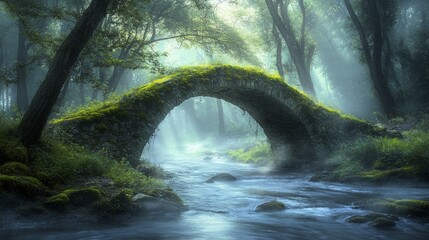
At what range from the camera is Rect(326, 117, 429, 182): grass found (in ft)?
38.0

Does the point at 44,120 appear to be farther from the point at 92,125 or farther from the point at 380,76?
the point at 380,76

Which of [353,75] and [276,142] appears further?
[353,75]

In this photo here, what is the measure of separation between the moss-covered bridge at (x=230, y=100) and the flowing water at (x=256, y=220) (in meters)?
2.43

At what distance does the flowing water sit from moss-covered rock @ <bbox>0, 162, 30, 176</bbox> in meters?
1.61

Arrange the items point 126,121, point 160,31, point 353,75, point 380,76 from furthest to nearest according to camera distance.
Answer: point 353,75 → point 160,31 → point 380,76 → point 126,121

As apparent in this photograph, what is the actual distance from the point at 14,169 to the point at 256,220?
474 cm

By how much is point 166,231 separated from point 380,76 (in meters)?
18.1

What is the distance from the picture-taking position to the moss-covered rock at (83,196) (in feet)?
22.2

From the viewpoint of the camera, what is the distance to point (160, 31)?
23062 mm

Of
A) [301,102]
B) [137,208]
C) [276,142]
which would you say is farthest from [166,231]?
[276,142]

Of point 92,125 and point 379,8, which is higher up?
point 379,8

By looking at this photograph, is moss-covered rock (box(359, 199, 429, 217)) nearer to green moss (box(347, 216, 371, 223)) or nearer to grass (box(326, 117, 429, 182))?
green moss (box(347, 216, 371, 223))

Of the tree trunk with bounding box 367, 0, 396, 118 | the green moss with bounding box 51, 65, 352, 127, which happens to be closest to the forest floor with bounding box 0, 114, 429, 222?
the green moss with bounding box 51, 65, 352, 127

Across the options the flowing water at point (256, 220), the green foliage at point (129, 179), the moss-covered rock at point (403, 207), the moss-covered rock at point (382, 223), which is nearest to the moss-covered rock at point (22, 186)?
the flowing water at point (256, 220)
